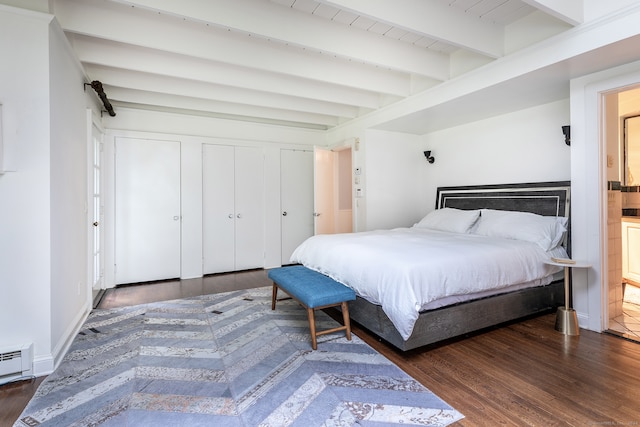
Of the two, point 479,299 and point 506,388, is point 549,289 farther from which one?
point 506,388

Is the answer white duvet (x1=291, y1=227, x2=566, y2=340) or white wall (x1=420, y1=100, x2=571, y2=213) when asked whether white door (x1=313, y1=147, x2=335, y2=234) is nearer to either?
white wall (x1=420, y1=100, x2=571, y2=213)

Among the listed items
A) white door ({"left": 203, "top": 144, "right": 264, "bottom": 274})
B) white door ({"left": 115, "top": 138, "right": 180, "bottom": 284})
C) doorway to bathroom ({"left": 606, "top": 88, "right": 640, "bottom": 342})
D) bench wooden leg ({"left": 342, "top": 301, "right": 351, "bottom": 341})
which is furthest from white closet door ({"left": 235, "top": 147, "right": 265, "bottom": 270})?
doorway to bathroom ({"left": 606, "top": 88, "right": 640, "bottom": 342})

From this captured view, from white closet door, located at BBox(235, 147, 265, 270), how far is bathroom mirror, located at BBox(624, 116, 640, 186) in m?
5.06

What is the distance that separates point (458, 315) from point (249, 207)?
3694 mm

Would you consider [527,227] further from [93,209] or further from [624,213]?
[93,209]

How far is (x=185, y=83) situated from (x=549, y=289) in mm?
4481

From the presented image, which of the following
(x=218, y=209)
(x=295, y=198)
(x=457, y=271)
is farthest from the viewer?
(x=295, y=198)

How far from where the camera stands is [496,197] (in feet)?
13.0

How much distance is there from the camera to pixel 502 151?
3.94 metres

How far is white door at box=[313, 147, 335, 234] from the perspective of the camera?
5.22m

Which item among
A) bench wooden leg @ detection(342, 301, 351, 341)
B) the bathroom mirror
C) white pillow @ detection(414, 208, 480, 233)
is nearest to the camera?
bench wooden leg @ detection(342, 301, 351, 341)

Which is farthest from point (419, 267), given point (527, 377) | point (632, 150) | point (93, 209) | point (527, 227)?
point (632, 150)

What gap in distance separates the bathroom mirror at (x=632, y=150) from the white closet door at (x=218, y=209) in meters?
5.43

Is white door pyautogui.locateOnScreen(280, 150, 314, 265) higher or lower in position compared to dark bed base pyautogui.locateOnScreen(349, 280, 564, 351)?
higher
